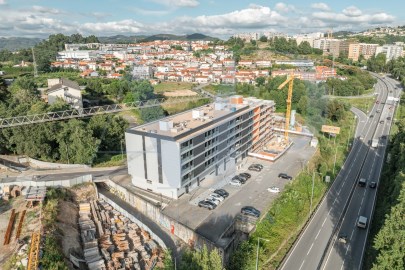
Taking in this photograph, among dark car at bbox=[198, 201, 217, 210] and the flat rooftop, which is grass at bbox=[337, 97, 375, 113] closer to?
the flat rooftop

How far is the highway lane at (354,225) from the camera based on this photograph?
90.6 ft

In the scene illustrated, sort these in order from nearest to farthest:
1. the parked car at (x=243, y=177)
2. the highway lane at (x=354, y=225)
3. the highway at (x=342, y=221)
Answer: the highway lane at (x=354, y=225), the highway at (x=342, y=221), the parked car at (x=243, y=177)

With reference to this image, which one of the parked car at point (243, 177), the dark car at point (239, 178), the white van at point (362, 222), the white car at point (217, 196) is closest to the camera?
the white van at point (362, 222)

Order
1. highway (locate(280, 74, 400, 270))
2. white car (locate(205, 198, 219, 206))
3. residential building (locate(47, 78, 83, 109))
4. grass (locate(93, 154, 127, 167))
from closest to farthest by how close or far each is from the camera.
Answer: highway (locate(280, 74, 400, 270))
white car (locate(205, 198, 219, 206))
grass (locate(93, 154, 127, 167))
residential building (locate(47, 78, 83, 109))

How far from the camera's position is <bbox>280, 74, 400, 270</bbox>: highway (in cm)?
2777

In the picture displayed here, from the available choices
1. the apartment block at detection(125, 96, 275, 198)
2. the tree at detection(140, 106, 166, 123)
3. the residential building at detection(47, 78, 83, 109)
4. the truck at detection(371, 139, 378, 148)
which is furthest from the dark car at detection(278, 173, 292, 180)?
the residential building at detection(47, 78, 83, 109)

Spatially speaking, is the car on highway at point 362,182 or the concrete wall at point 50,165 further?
the concrete wall at point 50,165

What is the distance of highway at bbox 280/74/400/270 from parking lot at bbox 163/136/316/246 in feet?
18.5

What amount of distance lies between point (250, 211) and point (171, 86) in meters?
81.6

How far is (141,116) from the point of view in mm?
77062

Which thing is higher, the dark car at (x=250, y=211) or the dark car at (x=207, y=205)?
the dark car at (x=207, y=205)

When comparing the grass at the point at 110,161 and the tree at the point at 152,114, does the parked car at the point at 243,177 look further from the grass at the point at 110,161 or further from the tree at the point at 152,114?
the tree at the point at 152,114

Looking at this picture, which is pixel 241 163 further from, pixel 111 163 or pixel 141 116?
pixel 141 116

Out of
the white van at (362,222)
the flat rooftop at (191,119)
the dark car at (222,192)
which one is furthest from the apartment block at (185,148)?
the white van at (362,222)
